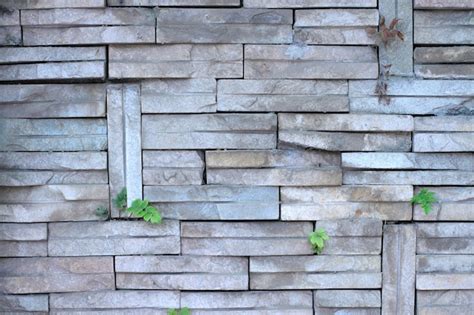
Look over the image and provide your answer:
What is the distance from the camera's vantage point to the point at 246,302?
2428 mm

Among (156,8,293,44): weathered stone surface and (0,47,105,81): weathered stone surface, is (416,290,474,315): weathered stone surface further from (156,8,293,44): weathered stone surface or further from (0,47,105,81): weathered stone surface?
(0,47,105,81): weathered stone surface

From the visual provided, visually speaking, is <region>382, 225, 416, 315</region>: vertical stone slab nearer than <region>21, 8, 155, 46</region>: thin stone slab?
No

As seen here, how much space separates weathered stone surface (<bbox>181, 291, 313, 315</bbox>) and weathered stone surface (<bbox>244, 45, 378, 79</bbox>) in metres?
0.98

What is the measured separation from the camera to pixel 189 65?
2.34 meters

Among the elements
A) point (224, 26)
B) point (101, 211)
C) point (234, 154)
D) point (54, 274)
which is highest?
point (224, 26)

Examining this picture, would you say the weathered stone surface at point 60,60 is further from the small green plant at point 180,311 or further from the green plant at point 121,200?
the small green plant at point 180,311

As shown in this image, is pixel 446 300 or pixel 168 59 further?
pixel 446 300

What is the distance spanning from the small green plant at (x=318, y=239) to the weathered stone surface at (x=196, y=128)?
1.69 feet

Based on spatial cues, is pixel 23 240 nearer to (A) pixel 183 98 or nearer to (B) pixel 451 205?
(A) pixel 183 98

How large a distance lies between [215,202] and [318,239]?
0.49 metres

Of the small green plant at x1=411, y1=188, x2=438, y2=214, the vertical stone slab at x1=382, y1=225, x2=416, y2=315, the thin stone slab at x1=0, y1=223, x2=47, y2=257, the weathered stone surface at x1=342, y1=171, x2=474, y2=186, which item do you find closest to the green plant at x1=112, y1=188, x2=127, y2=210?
the thin stone slab at x1=0, y1=223, x2=47, y2=257

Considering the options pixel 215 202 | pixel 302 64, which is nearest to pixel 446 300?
pixel 215 202

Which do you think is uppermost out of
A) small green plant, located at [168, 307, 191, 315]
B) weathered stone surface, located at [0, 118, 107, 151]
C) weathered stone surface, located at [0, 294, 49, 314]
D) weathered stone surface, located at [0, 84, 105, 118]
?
weathered stone surface, located at [0, 84, 105, 118]

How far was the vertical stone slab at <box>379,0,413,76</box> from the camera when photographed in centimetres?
236
